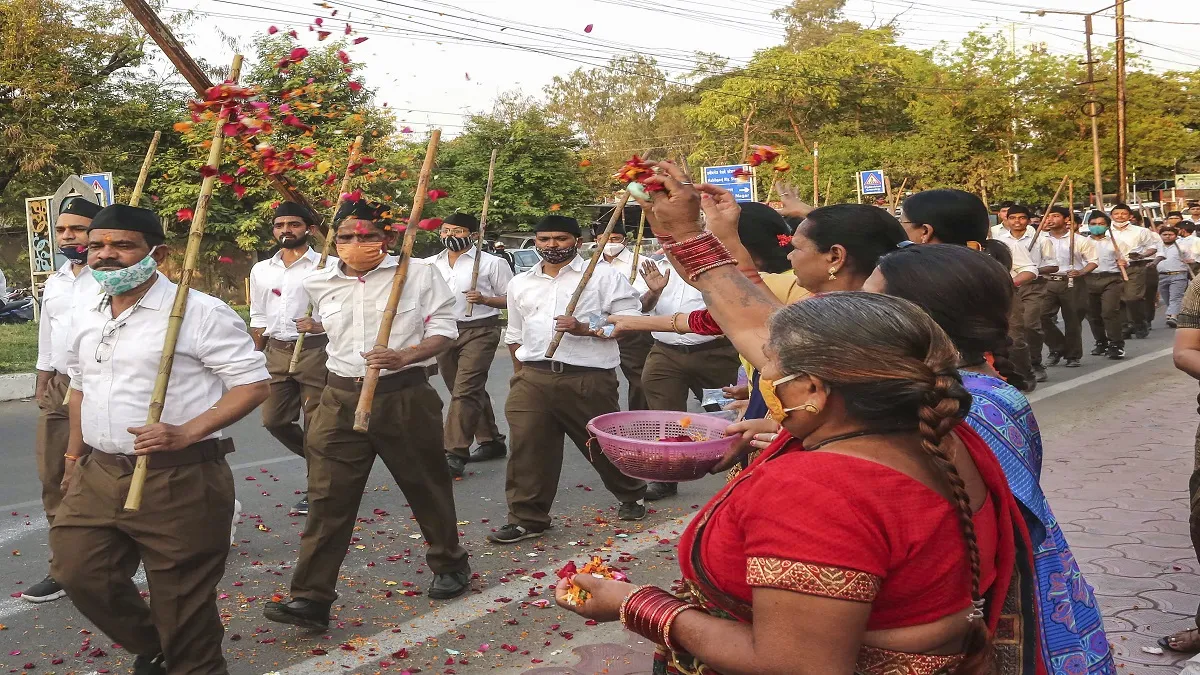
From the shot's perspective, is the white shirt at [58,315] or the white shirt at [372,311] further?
the white shirt at [372,311]

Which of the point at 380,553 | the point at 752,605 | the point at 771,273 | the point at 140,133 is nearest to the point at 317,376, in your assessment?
the point at 380,553

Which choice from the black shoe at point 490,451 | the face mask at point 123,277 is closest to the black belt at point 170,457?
the face mask at point 123,277

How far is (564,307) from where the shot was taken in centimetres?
760

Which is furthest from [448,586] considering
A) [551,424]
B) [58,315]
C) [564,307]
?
[564,307]

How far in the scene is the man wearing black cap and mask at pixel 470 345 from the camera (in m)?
8.76

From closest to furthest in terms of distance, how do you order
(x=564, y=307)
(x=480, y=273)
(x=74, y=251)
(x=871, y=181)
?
(x=74, y=251), (x=564, y=307), (x=480, y=273), (x=871, y=181)

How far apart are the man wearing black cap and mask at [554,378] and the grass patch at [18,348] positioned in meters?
8.08

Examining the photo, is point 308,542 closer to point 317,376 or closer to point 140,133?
point 317,376

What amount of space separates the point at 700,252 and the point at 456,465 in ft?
18.9

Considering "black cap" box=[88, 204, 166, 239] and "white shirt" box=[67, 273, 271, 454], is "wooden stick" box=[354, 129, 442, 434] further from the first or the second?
"black cap" box=[88, 204, 166, 239]

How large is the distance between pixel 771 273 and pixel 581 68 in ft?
181

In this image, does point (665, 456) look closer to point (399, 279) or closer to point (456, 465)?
point (399, 279)

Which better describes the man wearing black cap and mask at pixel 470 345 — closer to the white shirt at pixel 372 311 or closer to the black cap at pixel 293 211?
the black cap at pixel 293 211

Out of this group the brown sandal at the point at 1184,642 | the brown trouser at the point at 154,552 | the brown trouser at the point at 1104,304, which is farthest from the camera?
the brown trouser at the point at 1104,304
